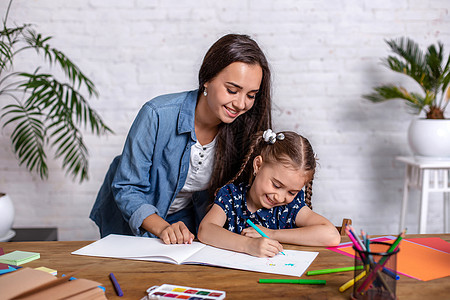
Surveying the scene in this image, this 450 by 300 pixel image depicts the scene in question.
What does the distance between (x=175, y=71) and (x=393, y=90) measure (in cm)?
127

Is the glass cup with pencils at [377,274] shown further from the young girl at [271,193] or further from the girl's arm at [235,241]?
the young girl at [271,193]

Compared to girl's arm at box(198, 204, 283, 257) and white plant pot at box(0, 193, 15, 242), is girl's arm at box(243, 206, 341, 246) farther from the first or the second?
white plant pot at box(0, 193, 15, 242)

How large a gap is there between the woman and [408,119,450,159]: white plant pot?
48.5 inches

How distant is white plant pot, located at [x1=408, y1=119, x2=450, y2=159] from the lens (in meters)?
2.57

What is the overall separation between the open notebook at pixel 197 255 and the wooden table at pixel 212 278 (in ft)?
0.07

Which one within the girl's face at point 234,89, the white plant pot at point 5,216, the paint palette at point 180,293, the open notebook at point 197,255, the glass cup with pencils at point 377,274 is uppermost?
the girl's face at point 234,89

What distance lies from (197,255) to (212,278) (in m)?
0.17

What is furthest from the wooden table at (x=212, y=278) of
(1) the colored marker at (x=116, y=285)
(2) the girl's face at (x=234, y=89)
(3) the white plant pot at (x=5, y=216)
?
(3) the white plant pot at (x=5, y=216)

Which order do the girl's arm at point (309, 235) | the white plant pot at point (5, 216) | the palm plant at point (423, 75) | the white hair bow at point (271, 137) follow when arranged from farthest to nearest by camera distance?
the palm plant at point (423, 75), the white plant pot at point (5, 216), the white hair bow at point (271, 137), the girl's arm at point (309, 235)

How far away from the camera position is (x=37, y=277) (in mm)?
877

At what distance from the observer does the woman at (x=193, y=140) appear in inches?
62.4

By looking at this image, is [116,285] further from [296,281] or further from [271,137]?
[271,137]

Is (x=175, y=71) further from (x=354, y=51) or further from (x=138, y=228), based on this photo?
(x=138, y=228)

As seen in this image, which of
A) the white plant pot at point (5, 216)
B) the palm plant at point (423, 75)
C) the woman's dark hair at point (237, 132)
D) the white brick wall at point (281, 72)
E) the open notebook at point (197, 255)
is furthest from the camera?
the white brick wall at point (281, 72)
